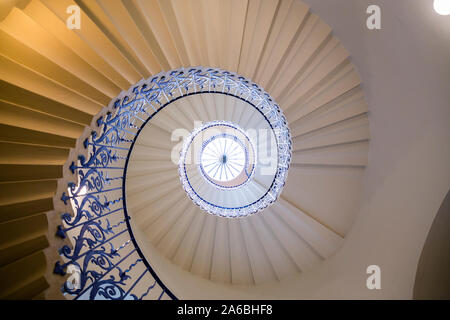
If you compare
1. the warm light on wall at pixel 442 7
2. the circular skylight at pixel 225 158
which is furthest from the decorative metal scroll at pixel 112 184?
the circular skylight at pixel 225 158

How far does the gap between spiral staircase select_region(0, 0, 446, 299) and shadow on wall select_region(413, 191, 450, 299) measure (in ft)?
4.81

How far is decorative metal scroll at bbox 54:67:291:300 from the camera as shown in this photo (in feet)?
9.97

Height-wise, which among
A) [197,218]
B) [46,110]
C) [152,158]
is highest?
[46,110]

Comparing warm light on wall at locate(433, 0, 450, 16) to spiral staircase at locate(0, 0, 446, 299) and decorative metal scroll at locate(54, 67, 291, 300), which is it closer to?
spiral staircase at locate(0, 0, 446, 299)

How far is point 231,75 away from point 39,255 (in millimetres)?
4399

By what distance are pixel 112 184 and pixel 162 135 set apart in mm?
2089

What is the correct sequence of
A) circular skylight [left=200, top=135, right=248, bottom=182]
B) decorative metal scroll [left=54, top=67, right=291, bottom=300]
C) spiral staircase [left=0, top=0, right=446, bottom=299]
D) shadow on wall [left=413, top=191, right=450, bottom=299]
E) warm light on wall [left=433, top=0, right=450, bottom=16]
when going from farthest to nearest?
circular skylight [left=200, top=135, right=248, bottom=182]
shadow on wall [left=413, top=191, right=450, bottom=299]
warm light on wall [left=433, top=0, right=450, bottom=16]
decorative metal scroll [left=54, top=67, right=291, bottom=300]
spiral staircase [left=0, top=0, right=446, bottom=299]

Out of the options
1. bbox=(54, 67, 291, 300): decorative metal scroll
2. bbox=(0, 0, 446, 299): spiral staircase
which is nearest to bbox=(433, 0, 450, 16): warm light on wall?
bbox=(0, 0, 446, 299): spiral staircase

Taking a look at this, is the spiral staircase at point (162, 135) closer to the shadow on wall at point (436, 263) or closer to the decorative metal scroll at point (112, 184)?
the decorative metal scroll at point (112, 184)

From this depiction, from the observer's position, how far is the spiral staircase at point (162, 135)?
2887mm

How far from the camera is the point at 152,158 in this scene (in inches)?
306
